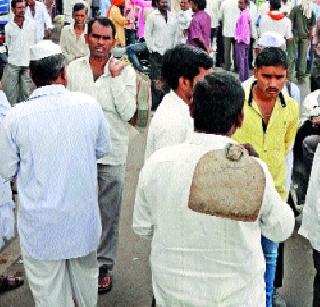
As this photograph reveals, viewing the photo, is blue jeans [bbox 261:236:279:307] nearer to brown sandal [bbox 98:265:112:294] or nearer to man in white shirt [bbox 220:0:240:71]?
brown sandal [bbox 98:265:112:294]

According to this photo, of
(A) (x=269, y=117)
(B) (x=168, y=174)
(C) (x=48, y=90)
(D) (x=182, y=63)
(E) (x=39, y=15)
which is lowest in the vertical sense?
(E) (x=39, y=15)

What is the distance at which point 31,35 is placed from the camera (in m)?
8.84

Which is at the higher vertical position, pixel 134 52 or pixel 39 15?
pixel 39 15

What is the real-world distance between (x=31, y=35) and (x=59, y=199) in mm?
6003

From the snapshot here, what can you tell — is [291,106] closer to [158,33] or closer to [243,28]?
[158,33]

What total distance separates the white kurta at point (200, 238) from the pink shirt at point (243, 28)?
29.8 ft

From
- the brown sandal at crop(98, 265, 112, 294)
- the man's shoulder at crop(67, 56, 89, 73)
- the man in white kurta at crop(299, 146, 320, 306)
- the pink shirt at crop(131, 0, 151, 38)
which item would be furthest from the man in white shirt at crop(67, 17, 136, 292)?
the pink shirt at crop(131, 0, 151, 38)

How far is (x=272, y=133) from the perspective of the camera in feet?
11.9

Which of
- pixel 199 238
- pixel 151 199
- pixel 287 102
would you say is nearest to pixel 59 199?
pixel 151 199

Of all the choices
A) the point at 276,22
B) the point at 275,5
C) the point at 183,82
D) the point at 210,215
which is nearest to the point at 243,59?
the point at 276,22

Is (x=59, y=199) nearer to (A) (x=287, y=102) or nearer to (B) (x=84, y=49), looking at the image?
(A) (x=287, y=102)

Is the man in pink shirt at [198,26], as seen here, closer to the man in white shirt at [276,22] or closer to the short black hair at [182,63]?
the man in white shirt at [276,22]

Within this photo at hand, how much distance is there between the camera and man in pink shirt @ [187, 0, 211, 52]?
973 centimetres

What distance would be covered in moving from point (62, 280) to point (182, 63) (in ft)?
4.30
